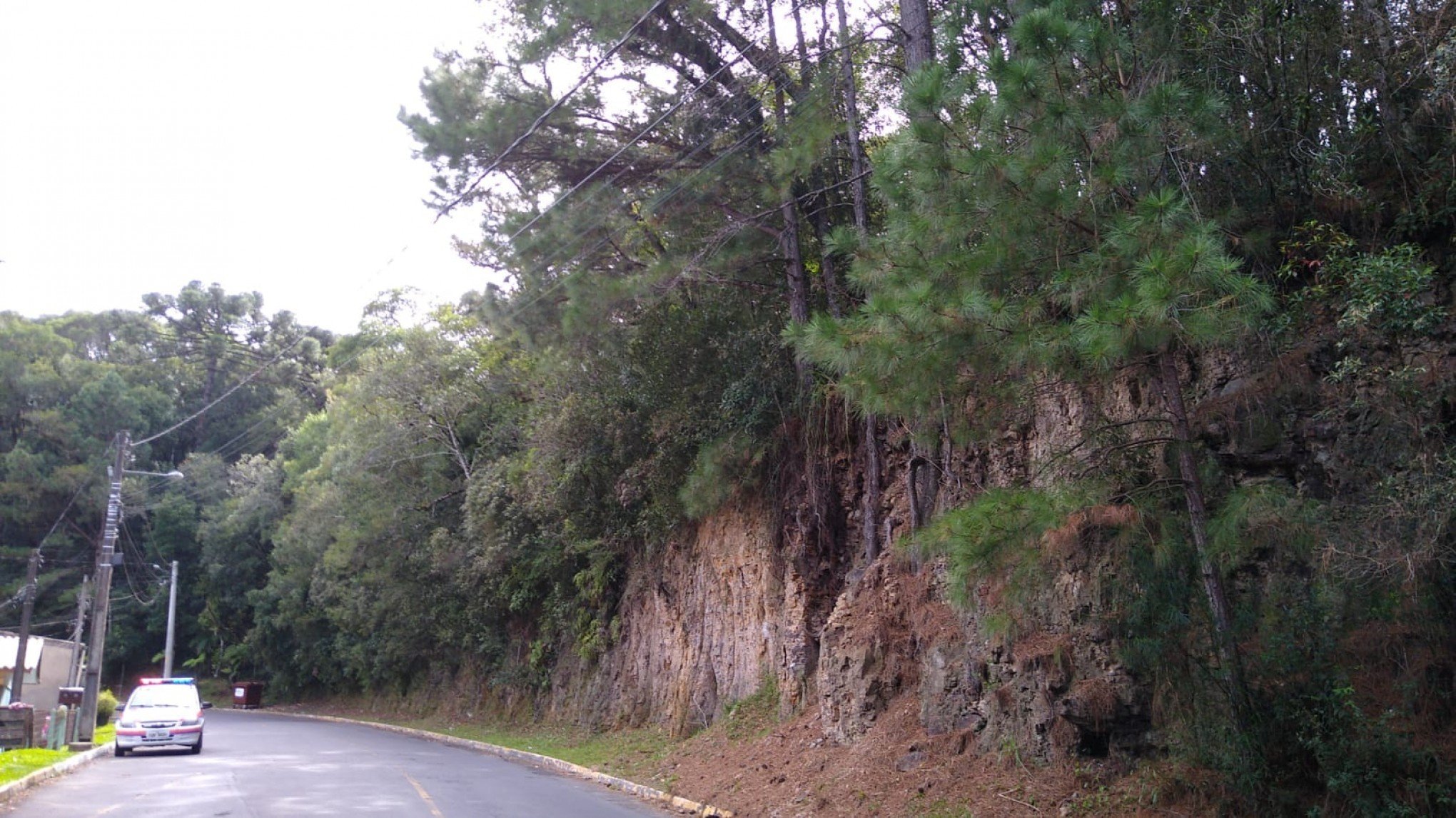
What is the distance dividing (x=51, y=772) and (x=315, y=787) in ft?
19.1

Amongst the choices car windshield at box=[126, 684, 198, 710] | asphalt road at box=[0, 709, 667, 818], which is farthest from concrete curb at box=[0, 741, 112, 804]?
car windshield at box=[126, 684, 198, 710]

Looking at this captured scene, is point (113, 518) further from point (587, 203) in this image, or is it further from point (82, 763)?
point (587, 203)

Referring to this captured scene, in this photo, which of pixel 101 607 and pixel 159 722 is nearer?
pixel 159 722

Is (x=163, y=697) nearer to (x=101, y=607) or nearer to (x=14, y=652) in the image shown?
(x=101, y=607)

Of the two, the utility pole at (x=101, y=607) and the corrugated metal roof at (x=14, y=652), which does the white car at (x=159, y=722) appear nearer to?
the utility pole at (x=101, y=607)

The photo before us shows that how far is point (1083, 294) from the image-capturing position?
8.34 m

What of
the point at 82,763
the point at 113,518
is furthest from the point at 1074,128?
the point at 113,518

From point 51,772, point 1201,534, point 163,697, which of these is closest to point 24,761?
point 51,772

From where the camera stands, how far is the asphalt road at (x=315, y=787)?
13.2 metres

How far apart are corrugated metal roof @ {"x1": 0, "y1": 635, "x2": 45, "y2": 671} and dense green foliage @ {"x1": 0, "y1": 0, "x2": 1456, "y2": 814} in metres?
24.6

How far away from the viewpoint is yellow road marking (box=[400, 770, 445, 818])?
1270 cm

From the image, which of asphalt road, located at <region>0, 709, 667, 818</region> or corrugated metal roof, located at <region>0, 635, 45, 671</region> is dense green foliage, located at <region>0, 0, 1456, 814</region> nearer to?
asphalt road, located at <region>0, 709, 667, 818</region>

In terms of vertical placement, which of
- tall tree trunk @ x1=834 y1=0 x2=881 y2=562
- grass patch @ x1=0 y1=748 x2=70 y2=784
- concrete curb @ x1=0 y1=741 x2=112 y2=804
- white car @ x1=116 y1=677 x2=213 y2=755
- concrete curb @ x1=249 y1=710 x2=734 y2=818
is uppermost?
tall tree trunk @ x1=834 y1=0 x2=881 y2=562

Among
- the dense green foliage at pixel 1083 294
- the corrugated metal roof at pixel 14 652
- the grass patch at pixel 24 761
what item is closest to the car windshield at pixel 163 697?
the grass patch at pixel 24 761
